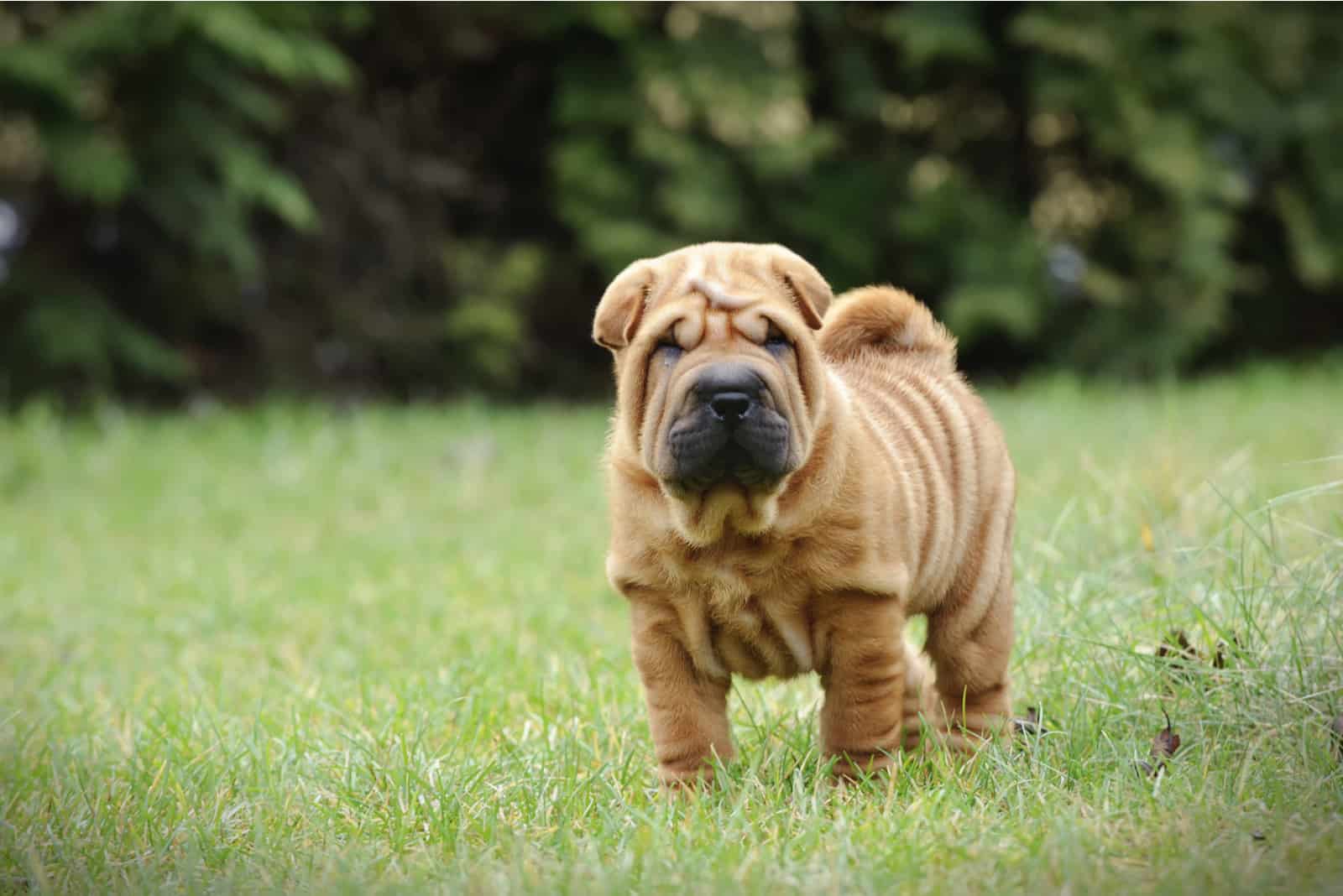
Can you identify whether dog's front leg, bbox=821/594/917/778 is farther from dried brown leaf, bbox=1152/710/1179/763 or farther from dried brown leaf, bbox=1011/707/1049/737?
dried brown leaf, bbox=1152/710/1179/763

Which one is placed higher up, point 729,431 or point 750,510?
point 729,431

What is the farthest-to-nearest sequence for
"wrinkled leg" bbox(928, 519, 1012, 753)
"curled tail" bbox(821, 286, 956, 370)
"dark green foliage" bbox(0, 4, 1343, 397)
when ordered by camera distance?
1. "dark green foliage" bbox(0, 4, 1343, 397)
2. "curled tail" bbox(821, 286, 956, 370)
3. "wrinkled leg" bbox(928, 519, 1012, 753)

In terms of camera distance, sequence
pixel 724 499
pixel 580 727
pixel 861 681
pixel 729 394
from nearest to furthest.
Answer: pixel 729 394, pixel 724 499, pixel 861 681, pixel 580 727

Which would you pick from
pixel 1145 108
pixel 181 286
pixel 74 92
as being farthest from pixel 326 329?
pixel 1145 108

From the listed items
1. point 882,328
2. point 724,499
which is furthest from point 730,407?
point 882,328

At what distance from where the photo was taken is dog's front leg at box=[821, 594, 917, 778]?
9.93ft

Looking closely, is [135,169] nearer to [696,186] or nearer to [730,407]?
[696,186]

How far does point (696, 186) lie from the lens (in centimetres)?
1057

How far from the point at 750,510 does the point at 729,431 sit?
9.3 inches

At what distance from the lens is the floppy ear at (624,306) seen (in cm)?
309

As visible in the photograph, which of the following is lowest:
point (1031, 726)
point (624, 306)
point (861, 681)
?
point (1031, 726)

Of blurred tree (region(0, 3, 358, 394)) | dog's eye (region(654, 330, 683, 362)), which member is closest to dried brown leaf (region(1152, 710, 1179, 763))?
dog's eye (region(654, 330, 683, 362))

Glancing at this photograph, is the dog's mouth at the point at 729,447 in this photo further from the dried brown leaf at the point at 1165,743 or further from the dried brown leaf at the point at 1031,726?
the dried brown leaf at the point at 1165,743

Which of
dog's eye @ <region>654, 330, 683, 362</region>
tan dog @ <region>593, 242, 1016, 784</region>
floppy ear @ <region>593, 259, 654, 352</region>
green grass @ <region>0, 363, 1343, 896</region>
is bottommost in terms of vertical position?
green grass @ <region>0, 363, 1343, 896</region>
